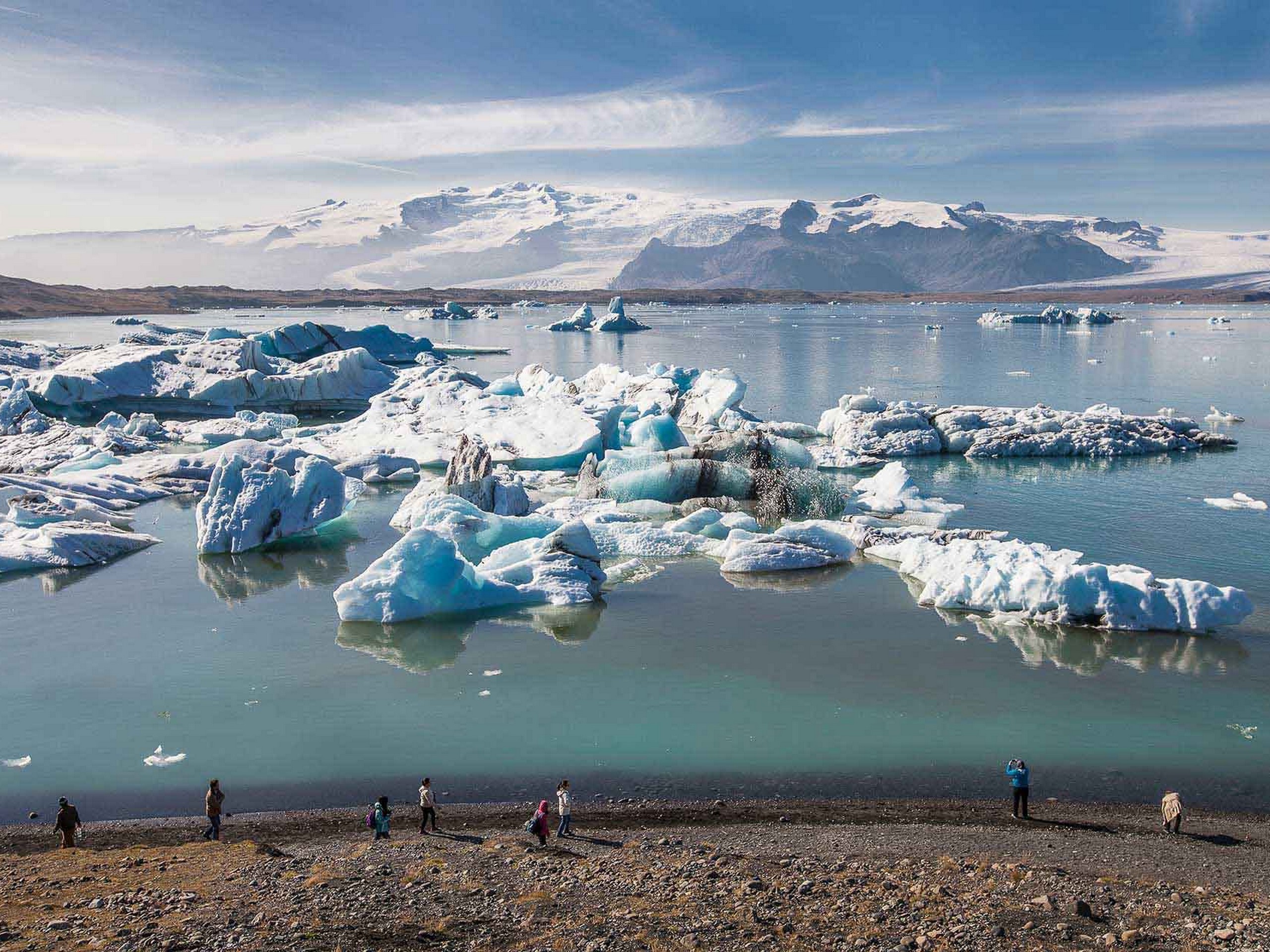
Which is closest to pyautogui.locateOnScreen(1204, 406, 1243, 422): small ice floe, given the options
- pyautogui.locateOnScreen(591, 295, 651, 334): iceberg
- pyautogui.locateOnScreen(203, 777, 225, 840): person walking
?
pyautogui.locateOnScreen(203, 777, 225, 840): person walking

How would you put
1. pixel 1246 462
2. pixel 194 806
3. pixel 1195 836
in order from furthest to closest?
pixel 1246 462
pixel 194 806
pixel 1195 836

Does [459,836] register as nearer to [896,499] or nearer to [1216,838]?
[1216,838]

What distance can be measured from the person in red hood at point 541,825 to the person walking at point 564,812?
0.50 feet

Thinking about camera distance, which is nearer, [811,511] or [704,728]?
[704,728]

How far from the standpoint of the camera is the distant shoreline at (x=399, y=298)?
350 feet

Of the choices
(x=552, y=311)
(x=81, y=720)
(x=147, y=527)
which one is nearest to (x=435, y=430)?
(x=147, y=527)

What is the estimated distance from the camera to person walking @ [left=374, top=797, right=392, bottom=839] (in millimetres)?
7949

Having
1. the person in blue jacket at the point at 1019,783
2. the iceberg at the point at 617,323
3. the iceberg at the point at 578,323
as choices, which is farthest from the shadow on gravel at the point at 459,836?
the iceberg at the point at 578,323

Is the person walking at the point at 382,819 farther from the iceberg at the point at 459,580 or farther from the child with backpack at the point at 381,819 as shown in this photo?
the iceberg at the point at 459,580

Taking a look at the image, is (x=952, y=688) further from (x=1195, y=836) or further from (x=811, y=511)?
(x=811, y=511)

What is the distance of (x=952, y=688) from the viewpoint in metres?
11.0

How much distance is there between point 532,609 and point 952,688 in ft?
20.0

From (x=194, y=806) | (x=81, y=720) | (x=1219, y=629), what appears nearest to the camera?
(x=194, y=806)

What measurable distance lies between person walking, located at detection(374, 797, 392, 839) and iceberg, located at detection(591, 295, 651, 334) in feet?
236
